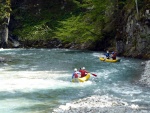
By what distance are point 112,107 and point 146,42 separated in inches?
1069

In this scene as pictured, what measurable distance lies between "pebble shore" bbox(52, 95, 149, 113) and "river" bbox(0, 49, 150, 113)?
0.98 metres

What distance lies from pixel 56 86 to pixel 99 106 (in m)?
7.53

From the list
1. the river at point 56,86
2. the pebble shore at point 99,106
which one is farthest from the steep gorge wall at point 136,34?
the pebble shore at point 99,106

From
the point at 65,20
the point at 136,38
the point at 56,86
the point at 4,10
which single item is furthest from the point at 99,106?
the point at 65,20

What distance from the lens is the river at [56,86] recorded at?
69.7 ft

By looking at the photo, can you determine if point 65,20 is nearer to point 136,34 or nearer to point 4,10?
point 4,10

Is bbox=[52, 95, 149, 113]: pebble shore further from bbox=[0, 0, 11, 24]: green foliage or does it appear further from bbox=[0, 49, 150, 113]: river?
bbox=[0, 0, 11, 24]: green foliage

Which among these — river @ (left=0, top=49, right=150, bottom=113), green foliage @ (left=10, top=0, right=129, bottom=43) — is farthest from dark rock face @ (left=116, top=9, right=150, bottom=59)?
green foliage @ (left=10, top=0, right=129, bottom=43)

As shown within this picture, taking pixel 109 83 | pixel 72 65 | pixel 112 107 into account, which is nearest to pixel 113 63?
pixel 72 65

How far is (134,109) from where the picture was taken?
18922 mm

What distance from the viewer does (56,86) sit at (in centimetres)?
2662

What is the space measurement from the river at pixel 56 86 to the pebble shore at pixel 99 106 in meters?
0.98

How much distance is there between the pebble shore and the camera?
18644 millimetres

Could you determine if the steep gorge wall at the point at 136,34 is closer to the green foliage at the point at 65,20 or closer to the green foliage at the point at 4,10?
the green foliage at the point at 65,20
